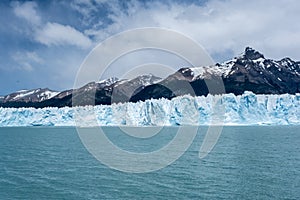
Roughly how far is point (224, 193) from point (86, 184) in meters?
7.52

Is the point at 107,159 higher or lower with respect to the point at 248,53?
lower

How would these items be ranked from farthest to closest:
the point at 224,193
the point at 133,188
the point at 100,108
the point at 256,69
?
the point at 256,69
the point at 100,108
the point at 133,188
the point at 224,193

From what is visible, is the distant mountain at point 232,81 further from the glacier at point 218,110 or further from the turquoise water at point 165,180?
the turquoise water at point 165,180

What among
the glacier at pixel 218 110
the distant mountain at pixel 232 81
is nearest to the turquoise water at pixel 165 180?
the glacier at pixel 218 110

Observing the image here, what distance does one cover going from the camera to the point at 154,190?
16062 mm

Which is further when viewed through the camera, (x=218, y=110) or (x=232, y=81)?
(x=232, y=81)

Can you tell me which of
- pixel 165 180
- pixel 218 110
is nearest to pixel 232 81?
pixel 218 110

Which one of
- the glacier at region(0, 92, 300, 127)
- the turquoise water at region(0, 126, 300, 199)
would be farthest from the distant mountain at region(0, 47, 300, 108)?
the turquoise water at region(0, 126, 300, 199)

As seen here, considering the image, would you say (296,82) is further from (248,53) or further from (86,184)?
(86,184)

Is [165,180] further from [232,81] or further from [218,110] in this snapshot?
[232,81]

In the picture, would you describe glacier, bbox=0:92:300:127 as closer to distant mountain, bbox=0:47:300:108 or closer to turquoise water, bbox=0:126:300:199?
distant mountain, bbox=0:47:300:108

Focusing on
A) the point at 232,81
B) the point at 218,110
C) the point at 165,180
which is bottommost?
the point at 165,180

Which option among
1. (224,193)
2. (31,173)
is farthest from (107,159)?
(224,193)

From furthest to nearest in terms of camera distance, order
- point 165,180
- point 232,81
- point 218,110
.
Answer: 1. point 232,81
2. point 218,110
3. point 165,180
